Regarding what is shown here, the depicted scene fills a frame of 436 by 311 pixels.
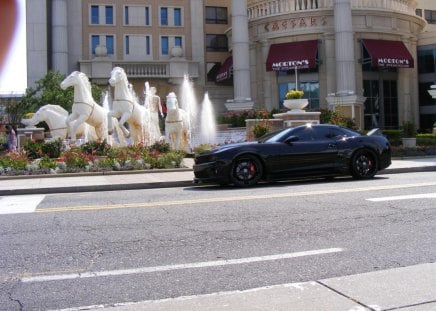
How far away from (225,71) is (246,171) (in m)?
31.8

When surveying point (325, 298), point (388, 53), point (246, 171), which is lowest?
point (325, 298)

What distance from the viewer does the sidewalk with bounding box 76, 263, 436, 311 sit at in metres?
4.37

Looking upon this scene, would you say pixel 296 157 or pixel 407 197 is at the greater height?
pixel 296 157

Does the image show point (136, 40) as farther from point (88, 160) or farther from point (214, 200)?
point (214, 200)

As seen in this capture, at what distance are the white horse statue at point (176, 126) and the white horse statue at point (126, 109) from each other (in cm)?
105

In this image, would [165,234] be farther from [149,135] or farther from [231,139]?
[231,139]

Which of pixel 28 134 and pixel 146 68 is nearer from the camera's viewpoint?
pixel 28 134

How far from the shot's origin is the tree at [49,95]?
113ft

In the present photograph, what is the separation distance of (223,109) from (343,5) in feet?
47.5

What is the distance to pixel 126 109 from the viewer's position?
21.0 meters

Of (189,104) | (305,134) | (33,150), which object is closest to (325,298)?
(305,134)

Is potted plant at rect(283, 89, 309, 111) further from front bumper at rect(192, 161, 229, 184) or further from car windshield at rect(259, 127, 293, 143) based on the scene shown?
front bumper at rect(192, 161, 229, 184)

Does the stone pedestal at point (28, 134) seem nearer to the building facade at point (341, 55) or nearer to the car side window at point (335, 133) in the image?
the car side window at point (335, 133)

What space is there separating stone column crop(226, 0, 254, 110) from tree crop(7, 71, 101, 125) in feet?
33.0
